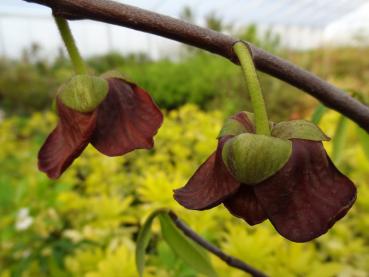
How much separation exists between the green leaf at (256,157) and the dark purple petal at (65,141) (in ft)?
0.45

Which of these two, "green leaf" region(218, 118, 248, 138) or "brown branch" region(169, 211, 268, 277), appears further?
"brown branch" region(169, 211, 268, 277)

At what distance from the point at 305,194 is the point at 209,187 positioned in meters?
0.07

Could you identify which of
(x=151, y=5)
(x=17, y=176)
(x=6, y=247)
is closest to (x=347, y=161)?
(x=6, y=247)

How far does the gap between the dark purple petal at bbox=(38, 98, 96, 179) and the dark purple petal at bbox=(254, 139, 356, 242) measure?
0.16m

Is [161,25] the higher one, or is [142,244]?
[161,25]

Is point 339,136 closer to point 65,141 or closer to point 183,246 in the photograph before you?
point 183,246

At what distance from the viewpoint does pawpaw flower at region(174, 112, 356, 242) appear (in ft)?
1.12

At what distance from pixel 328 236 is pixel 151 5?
13766 mm

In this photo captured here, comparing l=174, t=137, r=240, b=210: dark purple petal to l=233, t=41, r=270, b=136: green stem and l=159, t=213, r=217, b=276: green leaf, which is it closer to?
l=233, t=41, r=270, b=136: green stem

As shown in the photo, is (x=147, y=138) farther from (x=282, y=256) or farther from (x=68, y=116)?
(x=282, y=256)

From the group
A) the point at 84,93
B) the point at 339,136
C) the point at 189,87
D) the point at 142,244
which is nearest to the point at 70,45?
the point at 84,93

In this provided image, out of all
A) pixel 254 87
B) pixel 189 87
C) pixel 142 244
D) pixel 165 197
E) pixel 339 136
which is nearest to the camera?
pixel 254 87

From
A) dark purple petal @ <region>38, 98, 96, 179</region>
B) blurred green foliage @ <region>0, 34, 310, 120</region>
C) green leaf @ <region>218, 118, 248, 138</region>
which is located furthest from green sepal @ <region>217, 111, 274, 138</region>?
blurred green foliage @ <region>0, 34, 310, 120</region>

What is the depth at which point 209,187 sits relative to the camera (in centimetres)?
36
